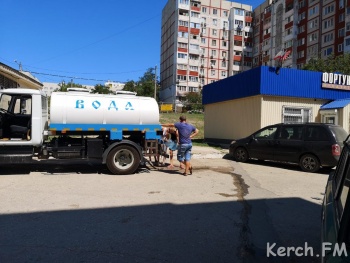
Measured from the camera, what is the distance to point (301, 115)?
60.0ft

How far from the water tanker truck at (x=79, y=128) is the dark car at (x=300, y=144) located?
176 inches

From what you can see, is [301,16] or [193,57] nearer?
[301,16]

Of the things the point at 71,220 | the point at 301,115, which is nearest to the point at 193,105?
the point at 301,115

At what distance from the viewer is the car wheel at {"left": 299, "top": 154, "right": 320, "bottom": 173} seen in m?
10.8

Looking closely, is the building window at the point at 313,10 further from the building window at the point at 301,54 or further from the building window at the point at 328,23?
the building window at the point at 301,54

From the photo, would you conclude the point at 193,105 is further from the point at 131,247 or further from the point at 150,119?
the point at 131,247

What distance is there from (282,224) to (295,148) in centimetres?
672

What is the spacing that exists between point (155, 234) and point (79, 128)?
18.7ft

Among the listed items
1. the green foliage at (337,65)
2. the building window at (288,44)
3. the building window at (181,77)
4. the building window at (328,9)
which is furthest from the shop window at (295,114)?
the building window at (181,77)

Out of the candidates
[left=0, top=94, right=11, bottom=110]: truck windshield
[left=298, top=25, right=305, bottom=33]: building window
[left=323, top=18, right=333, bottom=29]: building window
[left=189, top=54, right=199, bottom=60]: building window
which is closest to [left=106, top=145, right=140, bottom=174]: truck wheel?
[left=0, top=94, right=11, bottom=110]: truck windshield

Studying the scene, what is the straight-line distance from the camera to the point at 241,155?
13.3 metres

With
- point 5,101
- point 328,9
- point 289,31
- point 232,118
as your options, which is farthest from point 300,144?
point 289,31

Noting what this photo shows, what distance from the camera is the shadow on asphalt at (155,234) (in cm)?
386

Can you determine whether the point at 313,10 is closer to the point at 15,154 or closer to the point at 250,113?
the point at 250,113
